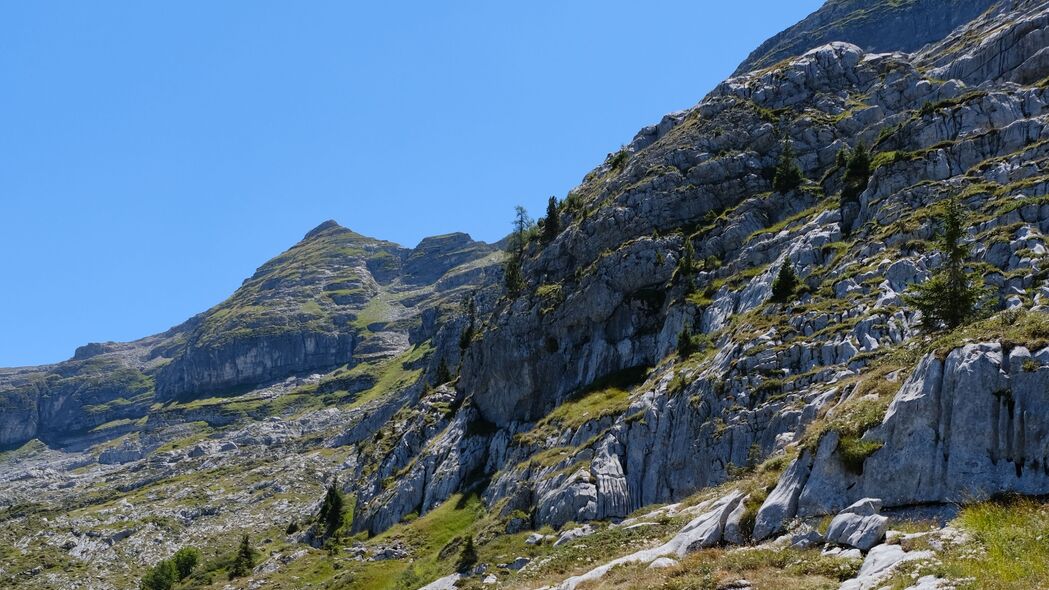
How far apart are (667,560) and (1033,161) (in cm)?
5967

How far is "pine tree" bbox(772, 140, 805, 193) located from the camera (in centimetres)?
8938

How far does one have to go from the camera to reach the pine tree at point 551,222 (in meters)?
116

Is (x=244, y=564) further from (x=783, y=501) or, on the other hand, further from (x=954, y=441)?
(x=954, y=441)

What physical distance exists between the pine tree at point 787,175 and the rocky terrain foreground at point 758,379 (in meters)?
0.77

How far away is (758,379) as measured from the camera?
52.8 m

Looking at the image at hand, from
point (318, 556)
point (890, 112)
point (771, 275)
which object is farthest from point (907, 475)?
point (890, 112)

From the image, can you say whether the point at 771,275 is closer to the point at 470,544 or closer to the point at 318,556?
the point at 470,544

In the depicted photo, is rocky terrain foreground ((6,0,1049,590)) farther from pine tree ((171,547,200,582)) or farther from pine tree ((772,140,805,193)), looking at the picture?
pine tree ((171,547,200,582))

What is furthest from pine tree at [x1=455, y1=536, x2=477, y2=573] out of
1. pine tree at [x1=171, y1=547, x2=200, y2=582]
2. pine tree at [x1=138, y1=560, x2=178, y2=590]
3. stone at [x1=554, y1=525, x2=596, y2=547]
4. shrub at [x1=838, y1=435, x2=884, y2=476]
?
pine tree at [x1=171, y1=547, x2=200, y2=582]

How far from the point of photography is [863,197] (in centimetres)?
7281

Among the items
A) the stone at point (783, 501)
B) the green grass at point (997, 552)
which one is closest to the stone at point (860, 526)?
the green grass at point (997, 552)

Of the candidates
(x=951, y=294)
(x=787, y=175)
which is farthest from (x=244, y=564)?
(x=787, y=175)

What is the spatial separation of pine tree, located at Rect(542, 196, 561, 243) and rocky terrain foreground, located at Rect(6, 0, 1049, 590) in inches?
103

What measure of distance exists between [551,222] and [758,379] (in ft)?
224
